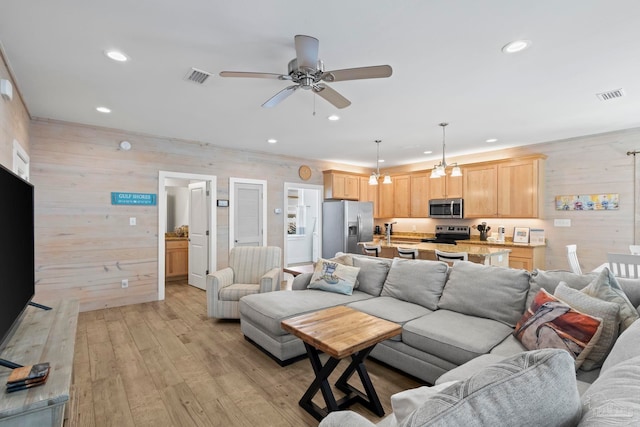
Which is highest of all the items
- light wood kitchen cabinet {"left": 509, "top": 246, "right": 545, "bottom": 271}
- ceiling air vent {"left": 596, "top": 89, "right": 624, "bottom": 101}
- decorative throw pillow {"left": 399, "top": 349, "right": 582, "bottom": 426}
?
ceiling air vent {"left": 596, "top": 89, "right": 624, "bottom": 101}

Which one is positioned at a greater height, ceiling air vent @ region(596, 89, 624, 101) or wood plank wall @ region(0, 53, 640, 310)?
ceiling air vent @ region(596, 89, 624, 101)

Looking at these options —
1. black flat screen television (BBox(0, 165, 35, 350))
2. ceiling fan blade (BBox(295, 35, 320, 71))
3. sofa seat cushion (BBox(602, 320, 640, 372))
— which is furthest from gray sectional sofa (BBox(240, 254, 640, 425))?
ceiling fan blade (BBox(295, 35, 320, 71))

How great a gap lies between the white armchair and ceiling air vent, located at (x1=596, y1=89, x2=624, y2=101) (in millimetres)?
4145

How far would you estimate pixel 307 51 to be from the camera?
2121 millimetres

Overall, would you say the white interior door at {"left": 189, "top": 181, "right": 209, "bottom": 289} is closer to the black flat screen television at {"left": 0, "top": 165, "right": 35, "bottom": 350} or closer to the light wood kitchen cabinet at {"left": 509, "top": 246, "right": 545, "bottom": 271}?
the black flat screen television at {"left": 0, "top": 165, "right": 35, "bottom": 350}

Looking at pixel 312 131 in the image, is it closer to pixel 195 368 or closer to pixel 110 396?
pixel 195 368

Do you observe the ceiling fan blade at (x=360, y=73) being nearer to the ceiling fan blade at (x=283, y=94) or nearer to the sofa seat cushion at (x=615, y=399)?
the ceiling fan blade at (x=283, y=94)

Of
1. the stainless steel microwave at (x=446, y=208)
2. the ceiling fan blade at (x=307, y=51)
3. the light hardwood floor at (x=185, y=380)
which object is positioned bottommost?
the light hardwood floor at (x=185, y=380)

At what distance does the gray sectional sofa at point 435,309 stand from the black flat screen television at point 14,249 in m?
1.68

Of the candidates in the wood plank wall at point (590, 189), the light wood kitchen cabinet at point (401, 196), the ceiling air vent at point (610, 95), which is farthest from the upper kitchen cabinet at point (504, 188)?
the ceiling air vent at point (610, 95)

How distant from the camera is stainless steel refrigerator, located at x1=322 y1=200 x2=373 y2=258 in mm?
6719

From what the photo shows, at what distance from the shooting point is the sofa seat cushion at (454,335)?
2.08 meters

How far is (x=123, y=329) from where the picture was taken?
3666 mm

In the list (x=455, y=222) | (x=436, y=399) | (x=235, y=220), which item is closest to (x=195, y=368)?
(x=436, y=399)
